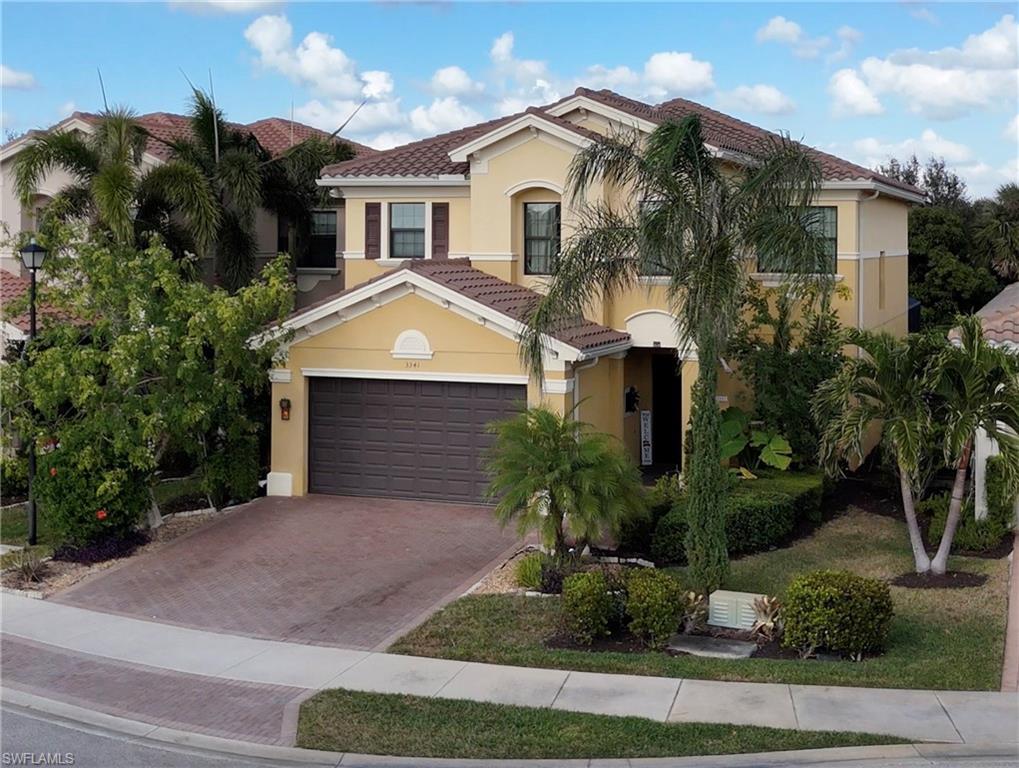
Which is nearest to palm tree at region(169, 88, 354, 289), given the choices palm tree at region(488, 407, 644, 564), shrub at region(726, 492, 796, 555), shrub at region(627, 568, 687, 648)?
palm tree at region(488, 407, 644, 564)

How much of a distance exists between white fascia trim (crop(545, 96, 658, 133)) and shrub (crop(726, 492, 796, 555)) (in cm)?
751

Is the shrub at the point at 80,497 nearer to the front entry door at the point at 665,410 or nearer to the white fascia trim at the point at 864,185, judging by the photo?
the front entry door at the point at 665,410

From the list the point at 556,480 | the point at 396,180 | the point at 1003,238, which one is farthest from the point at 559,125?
the point at 1003,238

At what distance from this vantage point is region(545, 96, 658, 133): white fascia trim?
22.1 meters

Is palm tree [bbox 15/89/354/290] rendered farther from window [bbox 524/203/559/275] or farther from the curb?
the curb

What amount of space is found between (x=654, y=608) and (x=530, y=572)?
283 centimetres

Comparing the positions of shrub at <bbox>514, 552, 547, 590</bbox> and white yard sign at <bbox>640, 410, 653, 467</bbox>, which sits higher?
white yard sign at <bbox>640, 410, 653, 467</bbox>

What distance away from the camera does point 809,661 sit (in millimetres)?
12766

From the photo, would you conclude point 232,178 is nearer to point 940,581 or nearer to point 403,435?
point 403,435

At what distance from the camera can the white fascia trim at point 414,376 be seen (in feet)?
65.6

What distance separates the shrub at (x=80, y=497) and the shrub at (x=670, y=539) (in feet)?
25.7

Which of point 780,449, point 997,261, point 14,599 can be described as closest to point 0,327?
point 14,599

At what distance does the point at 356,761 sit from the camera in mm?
10453

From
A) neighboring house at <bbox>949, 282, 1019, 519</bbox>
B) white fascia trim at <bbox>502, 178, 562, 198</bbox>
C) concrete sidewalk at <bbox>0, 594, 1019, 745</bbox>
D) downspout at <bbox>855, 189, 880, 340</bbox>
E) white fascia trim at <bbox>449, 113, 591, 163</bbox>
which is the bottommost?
concrete sidewalk at <bbox>0, 594, 1019, 745</bbox>
